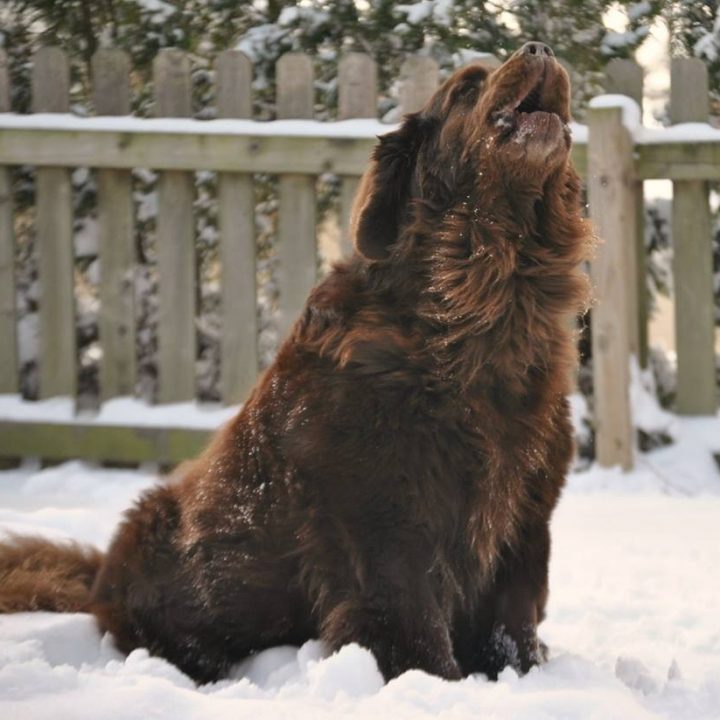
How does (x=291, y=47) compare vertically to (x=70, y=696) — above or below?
above

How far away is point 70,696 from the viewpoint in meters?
2.42

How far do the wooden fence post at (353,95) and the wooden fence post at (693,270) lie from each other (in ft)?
4.36

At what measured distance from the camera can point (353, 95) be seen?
566 cm

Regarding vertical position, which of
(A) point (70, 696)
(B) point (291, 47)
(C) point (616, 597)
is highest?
(B) point (291, 47)

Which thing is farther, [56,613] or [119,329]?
[119,329]

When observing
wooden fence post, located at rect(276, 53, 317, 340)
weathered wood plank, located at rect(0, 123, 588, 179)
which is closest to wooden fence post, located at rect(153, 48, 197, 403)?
weathered wood plank, located at rect(0, 123, 588, 179)

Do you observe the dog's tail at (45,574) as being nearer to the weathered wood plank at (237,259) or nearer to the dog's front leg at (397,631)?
the dog's front leg at (397,631)

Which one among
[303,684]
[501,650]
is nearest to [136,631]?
[303,684]

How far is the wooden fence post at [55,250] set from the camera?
5844 millimetres

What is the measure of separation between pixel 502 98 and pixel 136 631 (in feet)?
5.29

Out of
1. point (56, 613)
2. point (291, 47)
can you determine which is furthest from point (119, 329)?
point (56, 613)

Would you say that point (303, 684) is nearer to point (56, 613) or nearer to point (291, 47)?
point (56, 613)

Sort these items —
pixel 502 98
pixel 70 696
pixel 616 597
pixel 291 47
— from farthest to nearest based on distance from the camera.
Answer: pixel 291 47 → pixel 616 597 → pixel 502 98 → pixel 70 696

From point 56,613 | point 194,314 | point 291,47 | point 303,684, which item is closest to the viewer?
point 303,684
